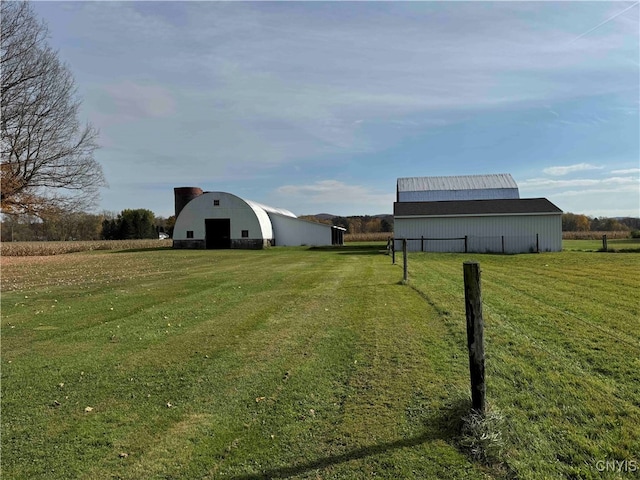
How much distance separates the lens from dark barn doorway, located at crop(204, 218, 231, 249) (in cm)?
3700

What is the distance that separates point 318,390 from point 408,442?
3.94ft

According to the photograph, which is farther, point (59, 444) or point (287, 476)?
point (59, 444)

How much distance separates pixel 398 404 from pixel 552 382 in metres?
1.63

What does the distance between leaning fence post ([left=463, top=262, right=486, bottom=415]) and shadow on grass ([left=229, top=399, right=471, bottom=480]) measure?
0.19 m

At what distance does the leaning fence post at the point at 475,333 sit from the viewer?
3395mm

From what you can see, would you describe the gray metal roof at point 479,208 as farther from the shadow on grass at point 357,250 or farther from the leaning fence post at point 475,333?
the leaning fence post at point 475,333

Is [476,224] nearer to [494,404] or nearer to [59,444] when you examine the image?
[494,404]

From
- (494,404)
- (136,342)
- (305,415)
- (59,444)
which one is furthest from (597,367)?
(136,342)

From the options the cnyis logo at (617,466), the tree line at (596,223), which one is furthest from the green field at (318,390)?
the tree line at (596,223)

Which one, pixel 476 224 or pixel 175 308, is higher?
pixel 476 224

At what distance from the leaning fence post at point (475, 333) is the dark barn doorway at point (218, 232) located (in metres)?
34.6

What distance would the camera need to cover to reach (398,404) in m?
3.74

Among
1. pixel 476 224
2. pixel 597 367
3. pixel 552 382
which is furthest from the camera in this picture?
pixel 476 224

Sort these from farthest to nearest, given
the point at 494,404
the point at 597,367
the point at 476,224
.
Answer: the point at 476,224
the point at 597,367
the point at 494,404
